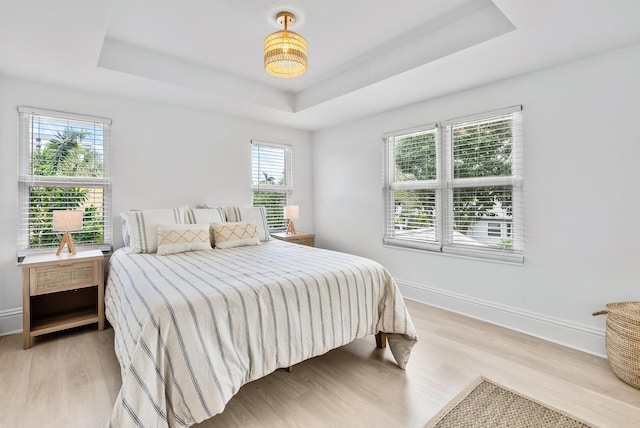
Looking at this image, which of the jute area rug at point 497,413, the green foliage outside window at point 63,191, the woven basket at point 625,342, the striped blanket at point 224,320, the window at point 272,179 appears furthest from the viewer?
the window at point 272,179

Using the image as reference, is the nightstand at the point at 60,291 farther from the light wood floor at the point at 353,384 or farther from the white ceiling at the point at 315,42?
the white ceiling at the point at 315,42

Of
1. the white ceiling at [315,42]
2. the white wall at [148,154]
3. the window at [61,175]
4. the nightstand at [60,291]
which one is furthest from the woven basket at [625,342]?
the window at [61,175]

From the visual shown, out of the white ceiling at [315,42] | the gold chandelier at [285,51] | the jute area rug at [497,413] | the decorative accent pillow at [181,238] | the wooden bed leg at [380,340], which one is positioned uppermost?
the white ceiling at [315,42]

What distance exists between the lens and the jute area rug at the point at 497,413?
1.64 m

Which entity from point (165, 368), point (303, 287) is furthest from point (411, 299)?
point (165, 368)

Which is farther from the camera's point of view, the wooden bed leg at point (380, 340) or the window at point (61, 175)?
the window at point (61, 175)

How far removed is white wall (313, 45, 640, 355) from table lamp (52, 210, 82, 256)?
11.6 feet

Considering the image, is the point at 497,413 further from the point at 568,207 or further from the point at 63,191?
the point at 63,191

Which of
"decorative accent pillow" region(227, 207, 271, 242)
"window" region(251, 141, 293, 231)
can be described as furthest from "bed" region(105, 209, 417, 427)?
"window" region(251, 141, 293, 231)

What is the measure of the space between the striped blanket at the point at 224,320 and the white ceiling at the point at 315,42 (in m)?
1.67

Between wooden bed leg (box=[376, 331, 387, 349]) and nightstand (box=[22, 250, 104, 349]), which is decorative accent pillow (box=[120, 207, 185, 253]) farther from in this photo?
wooden bed leg (box=[376, 331, 387, 349])

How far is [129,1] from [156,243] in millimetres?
1913

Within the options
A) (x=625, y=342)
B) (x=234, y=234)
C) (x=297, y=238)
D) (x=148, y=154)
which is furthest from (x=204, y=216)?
(x=625, y=342)

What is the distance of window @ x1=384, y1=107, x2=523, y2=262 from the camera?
2.88m
